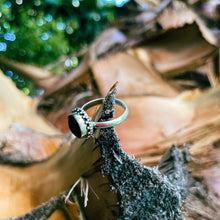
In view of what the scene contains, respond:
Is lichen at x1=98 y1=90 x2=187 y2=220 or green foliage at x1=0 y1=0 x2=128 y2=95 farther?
green foliage at x1=0 y1=0 x2=128 y2=95

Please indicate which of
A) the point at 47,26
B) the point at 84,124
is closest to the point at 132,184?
the point at 84,124

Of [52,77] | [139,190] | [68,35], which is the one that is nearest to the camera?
[139,190]

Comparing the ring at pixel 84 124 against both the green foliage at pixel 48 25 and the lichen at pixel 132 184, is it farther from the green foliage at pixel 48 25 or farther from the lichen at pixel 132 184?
the green foliage at pixel 48 25

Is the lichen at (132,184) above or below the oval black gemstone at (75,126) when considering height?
below

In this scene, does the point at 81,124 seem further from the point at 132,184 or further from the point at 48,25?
the point at 48,25

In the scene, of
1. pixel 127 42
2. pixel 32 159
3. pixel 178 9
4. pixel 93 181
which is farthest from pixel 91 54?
pixel 93 181

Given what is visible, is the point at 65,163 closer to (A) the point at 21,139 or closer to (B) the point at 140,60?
(A) the point at 21,139

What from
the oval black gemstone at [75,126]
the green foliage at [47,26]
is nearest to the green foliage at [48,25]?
the green foliage at [47,26]

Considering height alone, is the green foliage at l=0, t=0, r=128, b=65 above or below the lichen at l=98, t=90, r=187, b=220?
above

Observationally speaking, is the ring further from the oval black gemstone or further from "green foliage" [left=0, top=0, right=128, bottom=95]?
"green foliage" [left=0, top=0, right=128, bottom=95]

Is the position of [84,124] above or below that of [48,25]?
below

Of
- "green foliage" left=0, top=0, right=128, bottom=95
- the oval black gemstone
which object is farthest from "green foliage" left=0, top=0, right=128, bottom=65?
the oval black gemstone
